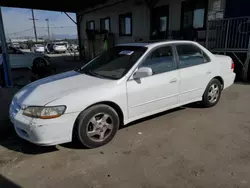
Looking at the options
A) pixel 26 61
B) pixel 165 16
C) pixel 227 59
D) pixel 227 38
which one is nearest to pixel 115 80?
pixel 227 59

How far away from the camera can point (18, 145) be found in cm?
313

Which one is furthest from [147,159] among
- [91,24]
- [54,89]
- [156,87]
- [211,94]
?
[91,24]

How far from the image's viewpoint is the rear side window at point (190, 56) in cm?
374

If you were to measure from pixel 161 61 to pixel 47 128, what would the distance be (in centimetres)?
218

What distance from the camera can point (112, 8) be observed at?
14.1 metres

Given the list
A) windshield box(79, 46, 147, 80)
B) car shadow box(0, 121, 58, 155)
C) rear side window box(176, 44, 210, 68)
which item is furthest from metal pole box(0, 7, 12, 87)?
rear side window box(176, 44, 210, 68)

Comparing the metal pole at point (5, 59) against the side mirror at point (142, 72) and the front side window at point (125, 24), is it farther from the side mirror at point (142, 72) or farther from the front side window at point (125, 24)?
the front side window at point (125, 24)

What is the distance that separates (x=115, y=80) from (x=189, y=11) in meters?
7.90

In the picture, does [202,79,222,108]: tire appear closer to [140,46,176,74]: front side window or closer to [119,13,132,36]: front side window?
[140,46,176,74]: front side window

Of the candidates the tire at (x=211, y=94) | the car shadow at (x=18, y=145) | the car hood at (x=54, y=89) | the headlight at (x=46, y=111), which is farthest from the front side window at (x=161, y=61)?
the car shadow at (x=18, y=145)

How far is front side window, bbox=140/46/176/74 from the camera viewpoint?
3.36 meters

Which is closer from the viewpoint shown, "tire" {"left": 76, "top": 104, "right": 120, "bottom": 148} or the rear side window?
"tire" {"left": 76, "top": 104, "right": 120, "bottom": 148}

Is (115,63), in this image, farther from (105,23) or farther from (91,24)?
(91,24)

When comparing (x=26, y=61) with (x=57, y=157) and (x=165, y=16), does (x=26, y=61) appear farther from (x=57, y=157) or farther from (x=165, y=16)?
(x=57, y=157)
